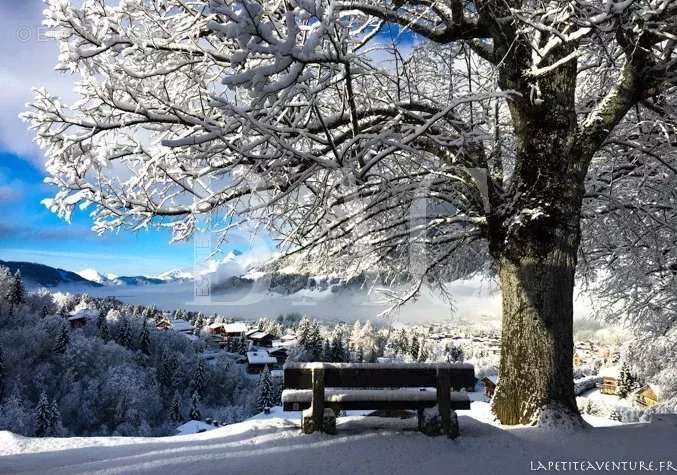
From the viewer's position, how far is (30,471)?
3.41 meters

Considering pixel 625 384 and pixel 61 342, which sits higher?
pixel 625 384

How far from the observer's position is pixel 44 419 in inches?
1420

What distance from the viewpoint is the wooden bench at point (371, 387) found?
404cm

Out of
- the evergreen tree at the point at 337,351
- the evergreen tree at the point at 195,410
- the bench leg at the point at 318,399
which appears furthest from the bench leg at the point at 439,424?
the evergreen tree at the point at 195,410

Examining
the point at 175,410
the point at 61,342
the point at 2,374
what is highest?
the point at 61,342

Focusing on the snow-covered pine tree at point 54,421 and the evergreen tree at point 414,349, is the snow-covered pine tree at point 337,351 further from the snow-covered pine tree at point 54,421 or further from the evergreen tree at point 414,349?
the snow-covered pine tree at point 54,421

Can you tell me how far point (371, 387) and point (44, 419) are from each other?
42.5m

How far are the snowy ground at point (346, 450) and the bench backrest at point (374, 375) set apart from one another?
1.46ft

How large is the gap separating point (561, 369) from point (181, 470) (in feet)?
12.0

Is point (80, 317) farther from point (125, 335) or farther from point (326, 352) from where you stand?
point (326, 352)

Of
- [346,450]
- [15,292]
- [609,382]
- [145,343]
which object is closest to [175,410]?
[145,343]

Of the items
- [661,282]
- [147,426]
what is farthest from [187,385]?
[661,282]

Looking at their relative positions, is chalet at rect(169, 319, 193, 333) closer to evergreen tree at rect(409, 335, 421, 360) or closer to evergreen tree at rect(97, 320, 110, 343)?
evergreen tree at rect(97, 320, 110, 343)

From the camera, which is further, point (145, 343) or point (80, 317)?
point (80, 317)
